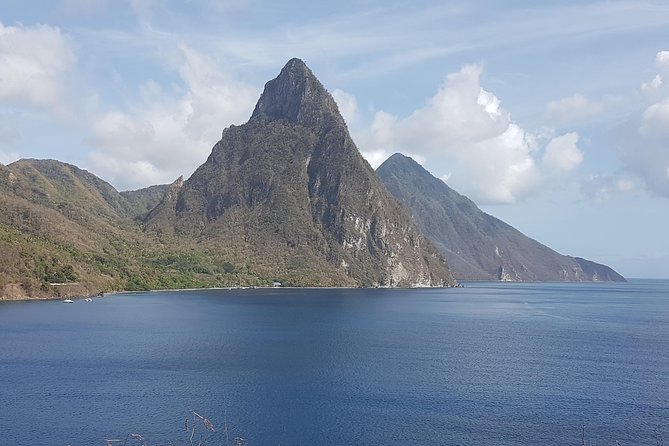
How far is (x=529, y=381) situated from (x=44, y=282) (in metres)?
159

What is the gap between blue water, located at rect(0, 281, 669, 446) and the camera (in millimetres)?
63719

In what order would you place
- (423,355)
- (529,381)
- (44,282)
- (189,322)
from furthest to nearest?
1. (44,282)
2. (189,322)
3. (423,355)
4. (529,381)

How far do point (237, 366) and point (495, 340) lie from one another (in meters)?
56.3

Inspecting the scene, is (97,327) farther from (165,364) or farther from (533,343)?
(533,343)

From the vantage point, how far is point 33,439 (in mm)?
59125

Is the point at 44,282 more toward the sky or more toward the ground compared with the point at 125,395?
more toward the sky

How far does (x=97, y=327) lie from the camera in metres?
135

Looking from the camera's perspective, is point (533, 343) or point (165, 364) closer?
point (165, 364)

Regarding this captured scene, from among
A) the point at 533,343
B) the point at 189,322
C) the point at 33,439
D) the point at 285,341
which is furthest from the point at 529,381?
the point at 189,322

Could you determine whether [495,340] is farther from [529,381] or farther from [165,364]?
[165,364]

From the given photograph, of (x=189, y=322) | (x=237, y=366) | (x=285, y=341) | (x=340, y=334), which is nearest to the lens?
(x=237, y=366)

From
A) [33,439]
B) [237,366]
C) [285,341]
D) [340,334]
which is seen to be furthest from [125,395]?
[340,334]

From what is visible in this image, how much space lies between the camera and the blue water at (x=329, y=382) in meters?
63.7

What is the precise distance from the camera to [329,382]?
8569cm
